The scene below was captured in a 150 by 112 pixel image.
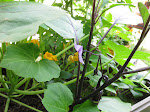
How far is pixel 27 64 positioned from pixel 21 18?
0.18 m

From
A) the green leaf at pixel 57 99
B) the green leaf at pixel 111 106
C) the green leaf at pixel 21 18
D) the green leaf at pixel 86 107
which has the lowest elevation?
the green leaf at pixel 111 106

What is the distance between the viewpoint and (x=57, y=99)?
0.36 m

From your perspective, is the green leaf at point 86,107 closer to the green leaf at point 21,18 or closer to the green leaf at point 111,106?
the green leaf at point 111,106

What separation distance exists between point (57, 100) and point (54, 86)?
4cm

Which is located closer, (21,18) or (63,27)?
(21,18)

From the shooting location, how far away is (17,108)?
1.69 feet

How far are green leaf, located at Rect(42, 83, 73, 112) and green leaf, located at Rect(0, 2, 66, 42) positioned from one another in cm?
21

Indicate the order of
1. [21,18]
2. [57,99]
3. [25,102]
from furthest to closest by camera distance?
[25,102] < [57,99] < [21,18]

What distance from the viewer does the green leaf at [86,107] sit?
0.37 m

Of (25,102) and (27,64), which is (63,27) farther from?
(25,102)

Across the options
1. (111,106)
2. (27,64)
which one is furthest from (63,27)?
(111,106)

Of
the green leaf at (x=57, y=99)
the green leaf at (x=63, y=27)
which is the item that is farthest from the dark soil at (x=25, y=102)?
the green leaf at (x=63, y=27)

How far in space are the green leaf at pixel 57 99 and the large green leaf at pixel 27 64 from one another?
4cm

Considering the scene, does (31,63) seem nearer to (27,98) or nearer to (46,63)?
(46,63)
